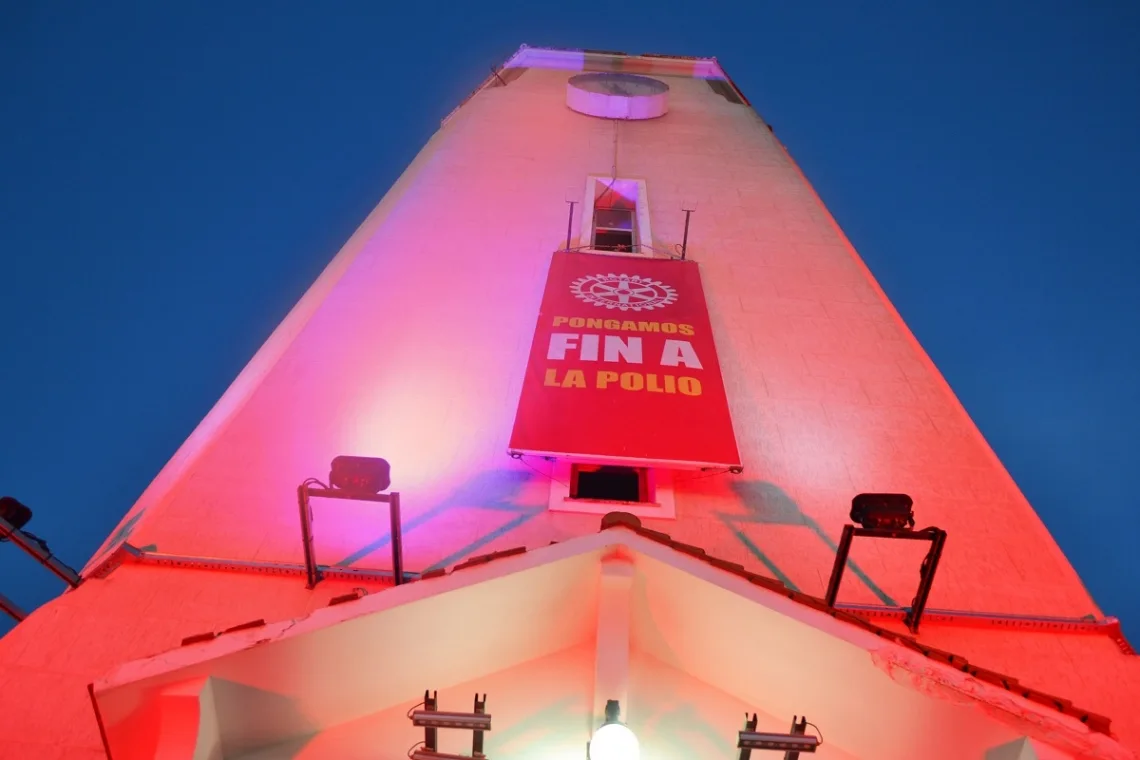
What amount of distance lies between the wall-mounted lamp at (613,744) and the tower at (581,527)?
0.56ft

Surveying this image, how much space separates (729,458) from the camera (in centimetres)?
533

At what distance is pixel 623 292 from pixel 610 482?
2.18 meters

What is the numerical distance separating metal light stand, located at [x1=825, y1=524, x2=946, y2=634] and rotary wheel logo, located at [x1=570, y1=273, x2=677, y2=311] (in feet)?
10.9

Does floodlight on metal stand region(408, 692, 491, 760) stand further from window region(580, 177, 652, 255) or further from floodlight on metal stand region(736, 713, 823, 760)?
window region(580, 177, 652, 255)

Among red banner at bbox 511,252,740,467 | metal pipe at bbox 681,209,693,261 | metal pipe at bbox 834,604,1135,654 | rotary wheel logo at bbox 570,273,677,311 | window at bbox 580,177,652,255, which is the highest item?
window at bbox 580,177,652,255

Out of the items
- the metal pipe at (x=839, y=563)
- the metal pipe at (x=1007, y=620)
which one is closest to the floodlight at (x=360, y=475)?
the metal pipe at (x=839, y=563)

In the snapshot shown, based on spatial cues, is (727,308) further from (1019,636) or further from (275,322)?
(275,322)

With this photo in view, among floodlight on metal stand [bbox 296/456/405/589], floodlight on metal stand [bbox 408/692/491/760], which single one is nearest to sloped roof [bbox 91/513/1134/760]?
floodlight on metal stand [bbox 408/692/491/760]

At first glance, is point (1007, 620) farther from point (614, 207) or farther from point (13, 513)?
point (614, 207)

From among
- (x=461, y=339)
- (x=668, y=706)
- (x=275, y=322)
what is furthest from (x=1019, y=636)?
(x=275, y=322)

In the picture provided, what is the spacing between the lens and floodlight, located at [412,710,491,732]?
9.04ft

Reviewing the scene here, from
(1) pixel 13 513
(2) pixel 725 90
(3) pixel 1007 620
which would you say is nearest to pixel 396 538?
(1) pixel 13 513

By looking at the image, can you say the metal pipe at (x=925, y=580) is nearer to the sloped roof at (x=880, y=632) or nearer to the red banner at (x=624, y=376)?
the sloped roof at (x=880, y=632)

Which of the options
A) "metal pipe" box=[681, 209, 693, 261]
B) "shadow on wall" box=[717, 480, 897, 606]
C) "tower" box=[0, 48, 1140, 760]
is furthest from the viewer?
"metal pipe" box=[681, 209, 693, 261]
